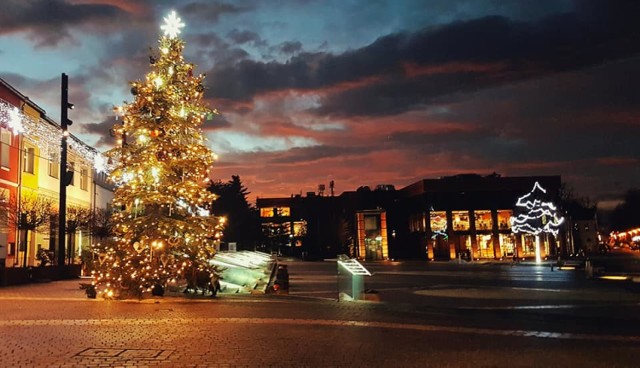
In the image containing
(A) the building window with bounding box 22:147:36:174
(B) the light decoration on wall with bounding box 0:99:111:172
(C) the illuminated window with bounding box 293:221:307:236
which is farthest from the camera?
(C) the illuminated window with bounding box 293:221:307:236

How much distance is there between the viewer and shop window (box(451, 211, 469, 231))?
2832 inches

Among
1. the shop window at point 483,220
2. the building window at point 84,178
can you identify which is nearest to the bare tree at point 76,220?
the building window at point 84,178

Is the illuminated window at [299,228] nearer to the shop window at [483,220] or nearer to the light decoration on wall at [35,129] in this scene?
the shop window at [483,220]

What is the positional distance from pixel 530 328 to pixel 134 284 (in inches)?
437

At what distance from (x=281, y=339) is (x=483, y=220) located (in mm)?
64471

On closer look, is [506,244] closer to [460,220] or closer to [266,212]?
[460,220]

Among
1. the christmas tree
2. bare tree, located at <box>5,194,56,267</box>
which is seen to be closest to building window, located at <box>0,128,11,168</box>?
bare tree, located at <box>5,194,56,267</box>

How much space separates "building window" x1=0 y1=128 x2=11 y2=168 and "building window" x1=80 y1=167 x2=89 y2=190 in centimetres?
1121

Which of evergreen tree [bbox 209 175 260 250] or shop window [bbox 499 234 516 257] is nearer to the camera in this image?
shop window [bbox 499 234 516 257]

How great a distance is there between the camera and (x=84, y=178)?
42.6 meters

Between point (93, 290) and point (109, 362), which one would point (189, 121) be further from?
point (109, 362)

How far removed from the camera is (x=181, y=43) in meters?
19.3

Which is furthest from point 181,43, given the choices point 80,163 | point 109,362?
point 80,163

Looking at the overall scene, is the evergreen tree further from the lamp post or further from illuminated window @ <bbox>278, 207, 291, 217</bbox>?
the lamp post
